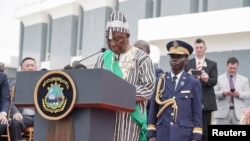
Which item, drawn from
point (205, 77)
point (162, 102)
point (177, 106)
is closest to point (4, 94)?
point (162, 102)

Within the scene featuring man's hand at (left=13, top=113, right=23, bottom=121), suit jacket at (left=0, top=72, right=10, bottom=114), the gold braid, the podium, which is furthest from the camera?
man's hand at (left=13, top=113, right=23, bottom=121)

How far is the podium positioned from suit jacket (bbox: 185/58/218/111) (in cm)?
376

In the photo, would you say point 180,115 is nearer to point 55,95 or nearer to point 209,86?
point 55,95

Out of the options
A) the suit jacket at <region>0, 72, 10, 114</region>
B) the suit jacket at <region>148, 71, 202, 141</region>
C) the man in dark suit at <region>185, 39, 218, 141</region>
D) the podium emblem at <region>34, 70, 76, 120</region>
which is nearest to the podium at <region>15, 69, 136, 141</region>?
the podium emblem at <region>34, 70, 76, 120</region>

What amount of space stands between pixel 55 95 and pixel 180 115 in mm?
2078

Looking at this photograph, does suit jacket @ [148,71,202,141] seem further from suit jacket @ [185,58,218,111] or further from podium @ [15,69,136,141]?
suit jacket @ [185,58,218,111]

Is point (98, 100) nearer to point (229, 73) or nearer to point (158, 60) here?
point (229, 73)

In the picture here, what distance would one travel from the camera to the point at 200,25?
1392cm

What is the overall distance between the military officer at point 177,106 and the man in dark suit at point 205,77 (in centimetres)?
177

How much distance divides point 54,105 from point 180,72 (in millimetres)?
2244

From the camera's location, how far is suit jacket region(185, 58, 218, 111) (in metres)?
7.34

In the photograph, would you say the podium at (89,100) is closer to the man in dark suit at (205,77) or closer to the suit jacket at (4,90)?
the suit jacket at (4,90)

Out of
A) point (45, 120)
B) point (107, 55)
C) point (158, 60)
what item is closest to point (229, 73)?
point (107, 55)

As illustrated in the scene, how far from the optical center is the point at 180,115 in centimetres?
530
